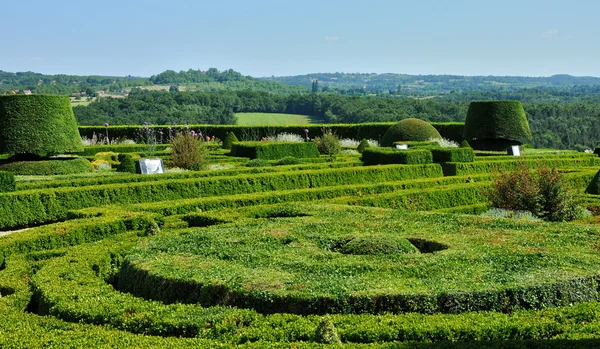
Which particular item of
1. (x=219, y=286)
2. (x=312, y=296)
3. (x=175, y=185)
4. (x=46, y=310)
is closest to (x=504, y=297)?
(x=312, y=296)

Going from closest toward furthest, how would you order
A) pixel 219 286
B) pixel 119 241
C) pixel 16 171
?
pixel 219 286
pixel 119 241
pixel 16 171

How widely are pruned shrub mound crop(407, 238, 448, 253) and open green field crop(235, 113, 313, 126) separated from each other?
150 feet

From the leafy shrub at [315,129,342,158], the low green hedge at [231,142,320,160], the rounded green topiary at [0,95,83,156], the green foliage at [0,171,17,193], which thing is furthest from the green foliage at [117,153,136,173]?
the leafy shrub at [315,129,342,158]

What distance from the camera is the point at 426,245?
29.6ft

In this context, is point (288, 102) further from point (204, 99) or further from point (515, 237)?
point (515, 237)

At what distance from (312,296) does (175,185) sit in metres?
9.35

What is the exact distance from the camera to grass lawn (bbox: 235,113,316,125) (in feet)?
183

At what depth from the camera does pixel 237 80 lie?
126312 millimetres

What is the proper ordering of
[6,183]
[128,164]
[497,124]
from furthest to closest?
[497,124]
[128,164]
[6,183]

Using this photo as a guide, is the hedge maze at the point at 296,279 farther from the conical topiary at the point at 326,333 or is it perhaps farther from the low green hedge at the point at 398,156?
the low green hedge at the point at 398,156

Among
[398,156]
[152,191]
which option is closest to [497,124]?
[398,156]

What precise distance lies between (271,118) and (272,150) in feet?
112

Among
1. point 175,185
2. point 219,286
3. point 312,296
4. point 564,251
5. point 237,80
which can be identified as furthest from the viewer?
point 237,80

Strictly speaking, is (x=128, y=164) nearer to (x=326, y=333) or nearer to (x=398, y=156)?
(x=398, y=156)
